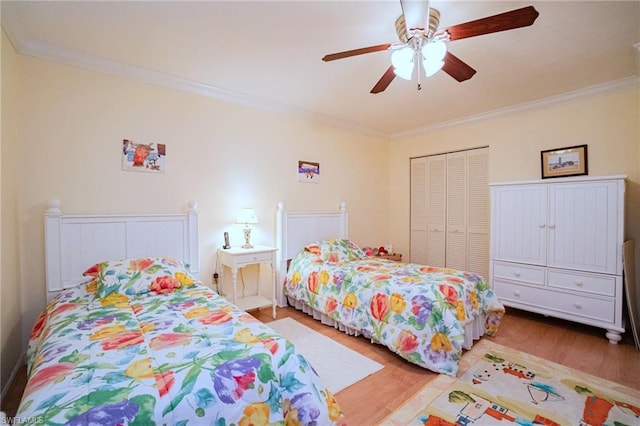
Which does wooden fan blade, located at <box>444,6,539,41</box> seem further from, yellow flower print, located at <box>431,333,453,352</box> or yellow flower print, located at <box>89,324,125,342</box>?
yellow flower print, located at <box>89,324,125,342</box>

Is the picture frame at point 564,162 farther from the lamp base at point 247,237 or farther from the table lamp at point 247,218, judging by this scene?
the lamp base at point 247,237

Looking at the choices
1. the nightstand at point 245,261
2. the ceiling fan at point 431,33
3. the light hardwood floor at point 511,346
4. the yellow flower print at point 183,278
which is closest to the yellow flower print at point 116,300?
the yellow flower print at point 183,278

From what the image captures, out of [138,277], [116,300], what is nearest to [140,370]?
[116,300]

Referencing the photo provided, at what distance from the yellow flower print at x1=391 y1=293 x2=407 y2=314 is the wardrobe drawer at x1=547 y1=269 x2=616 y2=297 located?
71.1 inches

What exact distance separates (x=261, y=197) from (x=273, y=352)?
2.40 m

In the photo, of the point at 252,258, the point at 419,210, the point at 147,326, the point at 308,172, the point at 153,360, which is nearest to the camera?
the point at 153,360

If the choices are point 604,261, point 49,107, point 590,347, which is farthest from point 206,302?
point 604,261

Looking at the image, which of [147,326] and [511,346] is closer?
[147,326]

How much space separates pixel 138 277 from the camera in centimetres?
223

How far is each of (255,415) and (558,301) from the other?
3.21 m

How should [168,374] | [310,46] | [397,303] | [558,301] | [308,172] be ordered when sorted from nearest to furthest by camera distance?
[168,374] < [310,46] < [397,303] < [558,301] < [308,172]

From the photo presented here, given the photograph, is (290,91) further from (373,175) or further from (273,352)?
(273,352)

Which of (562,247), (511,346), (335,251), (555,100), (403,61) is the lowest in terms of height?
(511,346)

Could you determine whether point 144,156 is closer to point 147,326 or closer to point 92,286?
point 92,286
